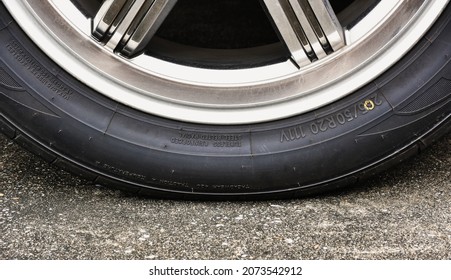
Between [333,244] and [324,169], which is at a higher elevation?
[324,169]

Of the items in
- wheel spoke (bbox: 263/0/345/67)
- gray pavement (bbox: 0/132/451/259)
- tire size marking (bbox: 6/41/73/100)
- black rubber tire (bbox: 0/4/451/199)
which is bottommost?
gray pavement (bbox: 0/132/451/259)

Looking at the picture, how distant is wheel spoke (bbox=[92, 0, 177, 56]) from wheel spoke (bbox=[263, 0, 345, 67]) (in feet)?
0.92

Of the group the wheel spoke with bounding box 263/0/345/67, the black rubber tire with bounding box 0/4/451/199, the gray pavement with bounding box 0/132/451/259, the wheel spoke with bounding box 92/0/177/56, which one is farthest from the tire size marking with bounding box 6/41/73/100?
the wheel spoke with bounding box 263/0/345/67

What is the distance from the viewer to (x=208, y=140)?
239 centimetres

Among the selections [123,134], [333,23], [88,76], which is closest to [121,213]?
[123,134]

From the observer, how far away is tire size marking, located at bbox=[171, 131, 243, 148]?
238 centimetres

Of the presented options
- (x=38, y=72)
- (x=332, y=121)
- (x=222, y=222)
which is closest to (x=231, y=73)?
(x=332, y=121)

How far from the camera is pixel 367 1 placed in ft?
8.17

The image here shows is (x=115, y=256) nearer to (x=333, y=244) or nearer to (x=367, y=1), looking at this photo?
(x=333, y=244)

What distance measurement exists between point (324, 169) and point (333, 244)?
232 mm

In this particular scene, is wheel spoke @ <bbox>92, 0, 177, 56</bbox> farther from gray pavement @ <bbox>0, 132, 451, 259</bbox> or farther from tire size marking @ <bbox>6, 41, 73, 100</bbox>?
gray pavement @ <bbox>0, 132, 451, 259</bbox>

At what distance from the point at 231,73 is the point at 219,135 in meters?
0.17

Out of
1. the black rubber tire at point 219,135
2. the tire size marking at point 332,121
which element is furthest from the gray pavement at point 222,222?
the tire size marking at point 332,121

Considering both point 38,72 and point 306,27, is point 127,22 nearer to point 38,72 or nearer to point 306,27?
point 38,72
